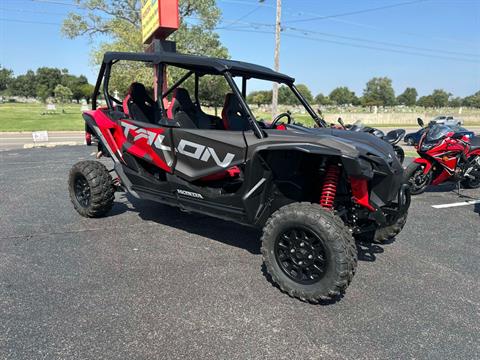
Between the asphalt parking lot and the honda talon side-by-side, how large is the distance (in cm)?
34

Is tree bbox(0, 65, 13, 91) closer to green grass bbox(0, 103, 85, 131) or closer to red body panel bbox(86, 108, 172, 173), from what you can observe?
green grass bbox(0, 103, 85, 131)

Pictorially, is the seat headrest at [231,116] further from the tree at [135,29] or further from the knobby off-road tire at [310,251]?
the tree at [135,29]

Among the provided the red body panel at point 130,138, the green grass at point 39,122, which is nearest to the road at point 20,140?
the green grass at point 39,122

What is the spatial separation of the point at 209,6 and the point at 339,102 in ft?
280

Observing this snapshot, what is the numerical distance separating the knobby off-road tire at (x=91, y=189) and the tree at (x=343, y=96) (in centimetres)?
10715

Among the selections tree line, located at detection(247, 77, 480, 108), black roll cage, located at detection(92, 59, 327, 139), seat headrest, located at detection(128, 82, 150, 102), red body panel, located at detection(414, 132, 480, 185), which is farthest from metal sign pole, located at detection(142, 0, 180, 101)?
tree line, located at detection(247, 77, 480, 108)

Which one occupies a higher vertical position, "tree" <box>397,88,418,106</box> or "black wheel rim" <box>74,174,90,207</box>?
"tree" <box>397,88,418,106</box>

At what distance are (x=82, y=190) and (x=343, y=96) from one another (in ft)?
362

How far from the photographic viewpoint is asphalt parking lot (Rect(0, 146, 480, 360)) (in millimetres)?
2381

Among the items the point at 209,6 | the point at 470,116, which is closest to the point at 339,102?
the point at 470,116

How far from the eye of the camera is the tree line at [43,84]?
10124 cm

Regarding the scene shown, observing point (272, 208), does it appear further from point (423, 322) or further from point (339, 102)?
point (339, 102)

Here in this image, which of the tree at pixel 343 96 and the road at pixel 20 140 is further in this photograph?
the tree at pixel 343 96

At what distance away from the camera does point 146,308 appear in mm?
2797
